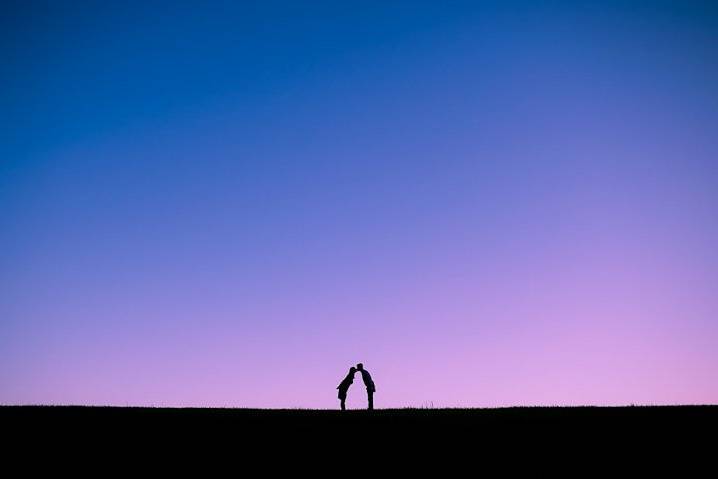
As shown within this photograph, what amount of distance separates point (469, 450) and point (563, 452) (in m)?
2.45

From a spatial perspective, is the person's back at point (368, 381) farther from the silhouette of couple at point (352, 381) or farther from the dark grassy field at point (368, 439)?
the dark grassy field at point (368, 439)

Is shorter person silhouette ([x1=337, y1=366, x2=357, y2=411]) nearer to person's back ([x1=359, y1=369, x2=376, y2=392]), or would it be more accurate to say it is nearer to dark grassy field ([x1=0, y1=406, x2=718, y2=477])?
person's back ([x1=359, y1=369, x2=376, y2=392])

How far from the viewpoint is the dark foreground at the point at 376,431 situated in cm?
1739

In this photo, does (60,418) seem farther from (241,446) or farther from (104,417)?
(241,446)

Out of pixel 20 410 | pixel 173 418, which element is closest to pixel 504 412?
pixel 173 418

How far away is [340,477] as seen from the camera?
594 inches

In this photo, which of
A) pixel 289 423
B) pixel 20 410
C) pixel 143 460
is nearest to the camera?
pixel 143 460

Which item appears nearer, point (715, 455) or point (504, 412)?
point (715, 455)

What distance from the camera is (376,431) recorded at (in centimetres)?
1933

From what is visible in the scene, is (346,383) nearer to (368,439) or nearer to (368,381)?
(368,381)

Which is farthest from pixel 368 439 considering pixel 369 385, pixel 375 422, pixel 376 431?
pixel 369 385

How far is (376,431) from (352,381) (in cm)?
797

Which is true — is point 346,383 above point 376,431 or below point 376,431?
above

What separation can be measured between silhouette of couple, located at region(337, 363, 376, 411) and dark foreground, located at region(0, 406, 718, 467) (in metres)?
3.45
